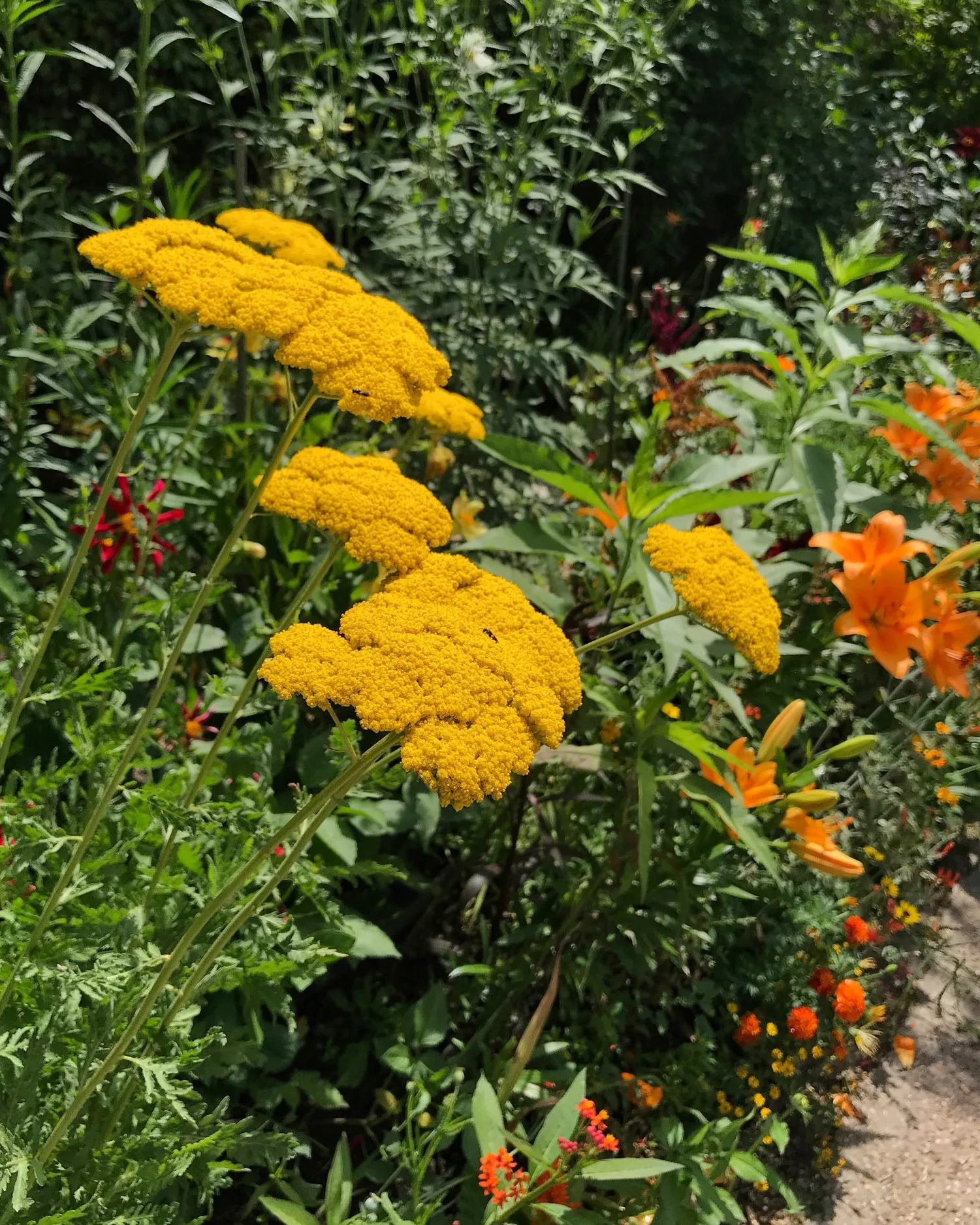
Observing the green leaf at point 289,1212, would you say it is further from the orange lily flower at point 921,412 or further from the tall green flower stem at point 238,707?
the orange lily flower at point 921,412

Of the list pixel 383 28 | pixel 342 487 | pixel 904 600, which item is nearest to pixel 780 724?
pixel 904 600

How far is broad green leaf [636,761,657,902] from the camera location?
1.59 meters

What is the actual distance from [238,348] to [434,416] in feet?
1.95

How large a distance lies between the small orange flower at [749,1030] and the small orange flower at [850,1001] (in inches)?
7.2

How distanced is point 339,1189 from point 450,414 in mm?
1328

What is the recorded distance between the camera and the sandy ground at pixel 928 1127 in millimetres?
2211

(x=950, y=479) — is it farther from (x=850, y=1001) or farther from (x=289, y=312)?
(x=289, y=312)

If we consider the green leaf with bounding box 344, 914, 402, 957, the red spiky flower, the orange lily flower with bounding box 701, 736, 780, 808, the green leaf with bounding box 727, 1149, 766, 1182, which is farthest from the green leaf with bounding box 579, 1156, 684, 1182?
the red spiky flower

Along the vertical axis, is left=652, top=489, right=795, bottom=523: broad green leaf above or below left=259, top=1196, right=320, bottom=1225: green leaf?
above

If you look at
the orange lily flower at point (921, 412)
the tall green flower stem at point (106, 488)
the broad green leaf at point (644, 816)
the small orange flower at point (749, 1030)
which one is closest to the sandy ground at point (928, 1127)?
the small orange flower at point (749, 1030)

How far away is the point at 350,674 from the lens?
907 mm

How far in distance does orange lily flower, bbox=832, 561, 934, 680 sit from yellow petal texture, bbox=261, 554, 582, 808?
0.96 meters

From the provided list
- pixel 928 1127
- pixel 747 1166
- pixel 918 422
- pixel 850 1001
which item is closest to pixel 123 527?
pixel 918 422

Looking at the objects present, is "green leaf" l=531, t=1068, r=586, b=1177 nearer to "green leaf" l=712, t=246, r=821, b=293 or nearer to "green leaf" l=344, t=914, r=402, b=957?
"green leaf" l=344, t=914, r=402, b=957
